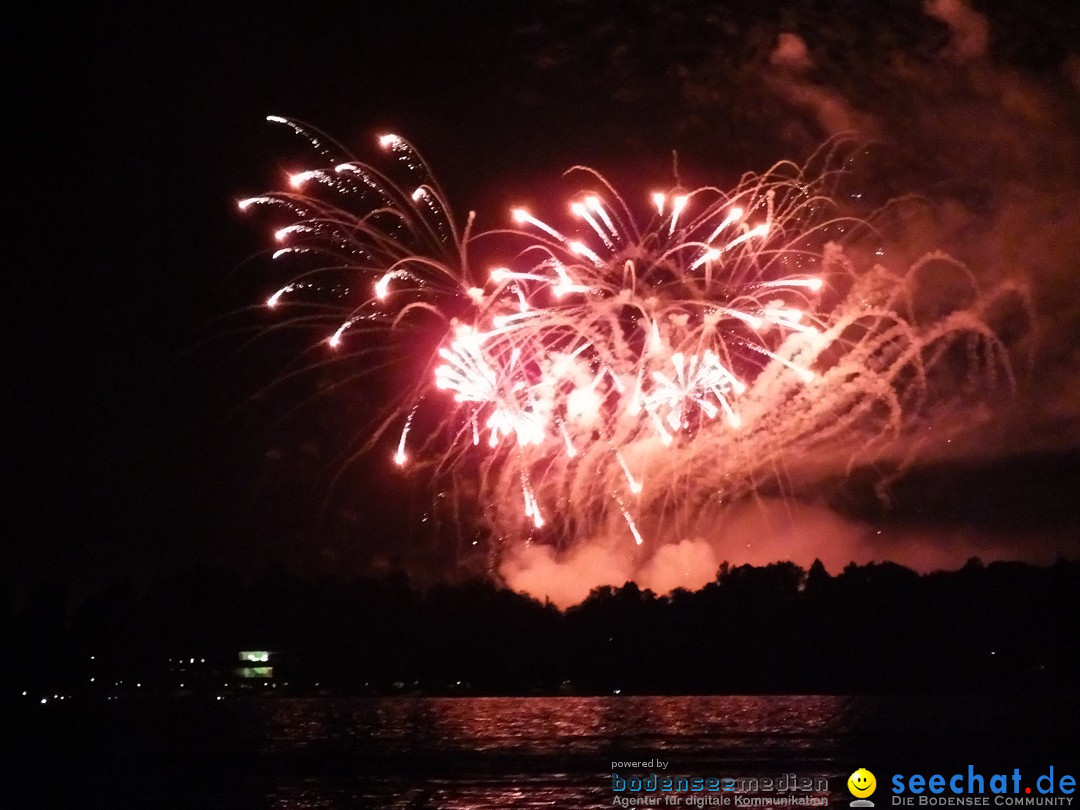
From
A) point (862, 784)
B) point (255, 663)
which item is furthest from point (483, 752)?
point (255, 663)

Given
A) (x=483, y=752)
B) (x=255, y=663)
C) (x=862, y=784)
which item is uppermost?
(x=255, y=663)

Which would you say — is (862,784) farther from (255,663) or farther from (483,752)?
(255,663)

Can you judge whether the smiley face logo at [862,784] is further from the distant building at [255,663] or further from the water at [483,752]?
the distant building at [255,663]

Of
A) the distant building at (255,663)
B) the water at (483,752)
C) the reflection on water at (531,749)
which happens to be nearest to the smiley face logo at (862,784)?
the water at (483,752)

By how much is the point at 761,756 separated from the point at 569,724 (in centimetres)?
2778

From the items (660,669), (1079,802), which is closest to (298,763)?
(1079,802)

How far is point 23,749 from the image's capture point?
173 feet

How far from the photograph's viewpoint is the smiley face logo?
29.4m

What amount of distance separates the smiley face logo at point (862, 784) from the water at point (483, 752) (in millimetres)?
453

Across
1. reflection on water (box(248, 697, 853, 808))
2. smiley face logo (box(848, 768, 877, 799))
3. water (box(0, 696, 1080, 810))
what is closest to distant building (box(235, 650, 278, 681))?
reflection on water (box(248, 697, 853, 808))

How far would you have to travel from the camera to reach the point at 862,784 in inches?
1191

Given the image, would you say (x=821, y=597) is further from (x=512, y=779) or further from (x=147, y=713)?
(x=512, y=779)

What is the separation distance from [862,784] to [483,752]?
20.9 meters

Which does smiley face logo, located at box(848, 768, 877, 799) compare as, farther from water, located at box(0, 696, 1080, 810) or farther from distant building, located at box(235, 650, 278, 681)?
distant building, located at box(235, 650, 278, 681)
